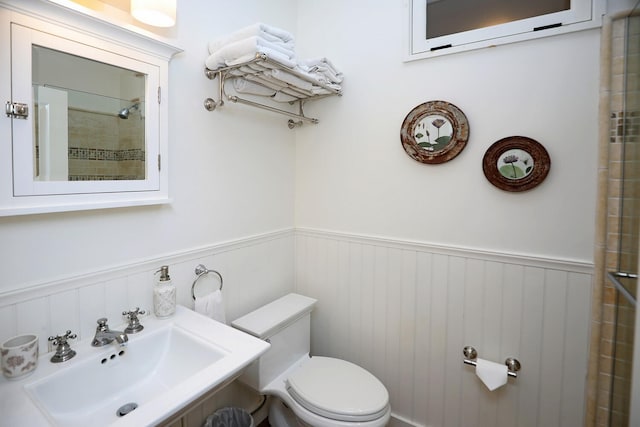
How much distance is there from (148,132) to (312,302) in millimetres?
1235

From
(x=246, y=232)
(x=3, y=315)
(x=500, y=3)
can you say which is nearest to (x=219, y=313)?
(x=246, y=232)

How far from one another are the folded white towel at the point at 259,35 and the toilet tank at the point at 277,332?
4.22 ft

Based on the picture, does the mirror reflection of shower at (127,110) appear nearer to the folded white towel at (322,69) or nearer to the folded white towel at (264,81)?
the folded white towel at (264,81)

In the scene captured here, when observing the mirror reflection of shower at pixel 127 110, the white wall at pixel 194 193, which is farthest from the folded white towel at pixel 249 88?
the mirror reflection of shower at pixel 127 110

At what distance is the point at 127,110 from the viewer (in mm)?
1223

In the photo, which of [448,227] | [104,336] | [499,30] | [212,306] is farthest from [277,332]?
[499,30]

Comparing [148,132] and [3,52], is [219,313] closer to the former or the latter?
[148,132]

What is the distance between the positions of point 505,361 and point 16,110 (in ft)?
6.78

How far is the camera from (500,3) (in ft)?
4.95

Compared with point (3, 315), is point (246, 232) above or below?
above

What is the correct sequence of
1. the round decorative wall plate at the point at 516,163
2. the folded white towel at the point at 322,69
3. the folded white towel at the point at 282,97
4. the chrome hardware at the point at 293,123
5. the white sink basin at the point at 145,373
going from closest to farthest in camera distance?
the white sink basin at the point at 145,373 → the round decorative wall plate at the point at 516,163 → the folded white towel at the point at 322,69 → the folded white towel at the point at 282,97 → the chrome hardware at the point at 293,123

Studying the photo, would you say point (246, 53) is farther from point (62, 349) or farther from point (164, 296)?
point (62, 349)

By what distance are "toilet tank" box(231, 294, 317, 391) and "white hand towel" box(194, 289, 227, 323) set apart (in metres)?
0.14

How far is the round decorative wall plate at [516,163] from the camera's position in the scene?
1.40 metres
